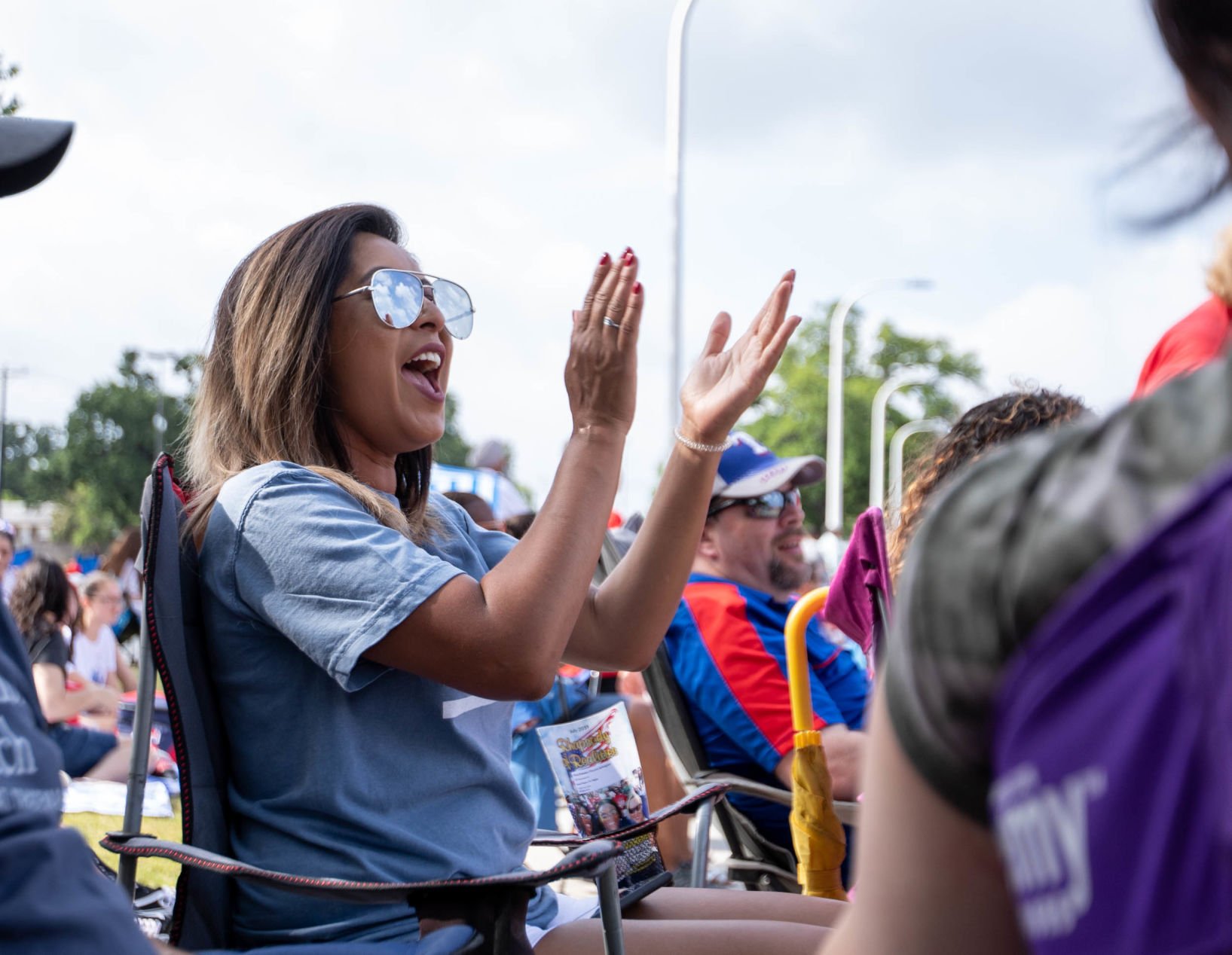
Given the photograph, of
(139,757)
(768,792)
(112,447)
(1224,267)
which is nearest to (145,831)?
(768,792)

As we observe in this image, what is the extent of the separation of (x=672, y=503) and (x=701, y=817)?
104cm

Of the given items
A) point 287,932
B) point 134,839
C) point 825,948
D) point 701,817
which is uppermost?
point 825,948

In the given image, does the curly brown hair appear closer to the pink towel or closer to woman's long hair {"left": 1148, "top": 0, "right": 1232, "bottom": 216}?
the pink towel

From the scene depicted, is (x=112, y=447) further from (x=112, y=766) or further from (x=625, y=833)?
(x=625, y=833)

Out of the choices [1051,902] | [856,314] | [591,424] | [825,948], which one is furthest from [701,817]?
[856,314]

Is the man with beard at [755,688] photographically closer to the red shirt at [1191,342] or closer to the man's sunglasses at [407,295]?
the man's sunglasses at [407,295]

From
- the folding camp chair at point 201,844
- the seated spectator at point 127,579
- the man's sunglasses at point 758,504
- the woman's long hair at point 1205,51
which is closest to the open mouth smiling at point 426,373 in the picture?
the folding camp chair at point 201,844

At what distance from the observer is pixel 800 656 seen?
2.99 meters

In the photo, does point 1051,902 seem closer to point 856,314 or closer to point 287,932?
point 287,932

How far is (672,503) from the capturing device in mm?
2488

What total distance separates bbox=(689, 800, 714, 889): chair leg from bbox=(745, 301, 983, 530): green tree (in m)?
58.5

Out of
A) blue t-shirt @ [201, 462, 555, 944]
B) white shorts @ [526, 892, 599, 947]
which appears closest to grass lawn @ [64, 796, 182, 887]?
white shorts @ [526, 892, 599, 947]

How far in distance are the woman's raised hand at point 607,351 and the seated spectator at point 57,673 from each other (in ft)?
17.9

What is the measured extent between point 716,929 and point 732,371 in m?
1.10
